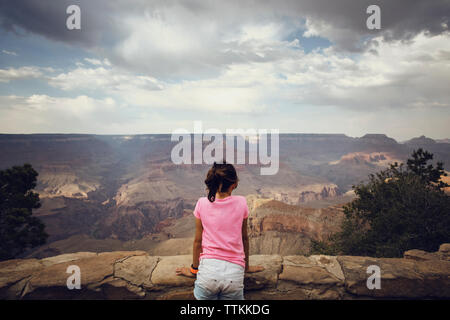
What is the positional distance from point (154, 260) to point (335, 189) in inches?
3695

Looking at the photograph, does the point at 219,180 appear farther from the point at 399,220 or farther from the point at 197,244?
the point at 399,220

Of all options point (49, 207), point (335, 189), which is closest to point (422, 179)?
point (49, 207)

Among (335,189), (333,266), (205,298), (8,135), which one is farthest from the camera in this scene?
(8,135)

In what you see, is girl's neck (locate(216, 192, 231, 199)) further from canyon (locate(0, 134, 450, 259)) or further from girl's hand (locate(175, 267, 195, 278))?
canyon (locate(0, 134, 450, 259))

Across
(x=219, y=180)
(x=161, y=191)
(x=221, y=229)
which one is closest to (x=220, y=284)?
(x=221, y=229)

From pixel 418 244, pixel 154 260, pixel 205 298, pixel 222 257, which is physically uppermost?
pixel 222 257

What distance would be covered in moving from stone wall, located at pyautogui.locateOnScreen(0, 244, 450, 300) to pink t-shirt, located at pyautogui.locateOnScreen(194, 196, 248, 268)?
3.05ft

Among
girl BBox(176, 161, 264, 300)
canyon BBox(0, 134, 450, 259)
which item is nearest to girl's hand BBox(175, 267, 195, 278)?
girl BBox(176, 161, 264, 300)

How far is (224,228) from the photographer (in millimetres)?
2562

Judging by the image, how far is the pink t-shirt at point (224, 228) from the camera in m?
2.53

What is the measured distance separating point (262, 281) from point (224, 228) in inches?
50.5

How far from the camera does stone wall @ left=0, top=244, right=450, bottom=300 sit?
308cm

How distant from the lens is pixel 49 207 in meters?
51.8
